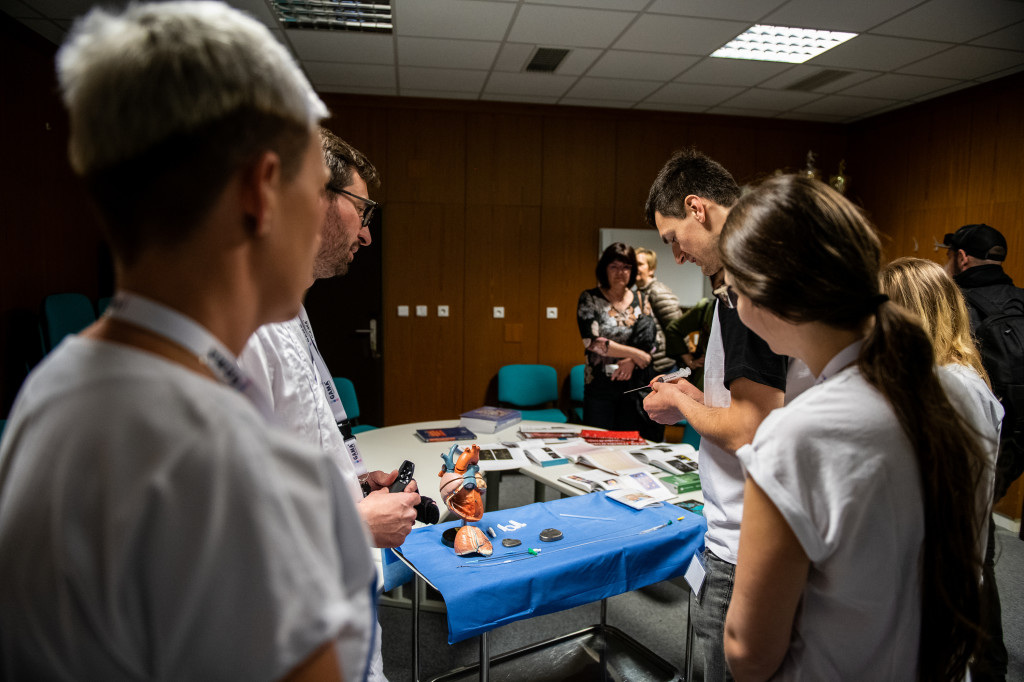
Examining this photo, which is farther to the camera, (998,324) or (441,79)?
(441,79)

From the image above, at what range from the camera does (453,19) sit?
12.3 feet

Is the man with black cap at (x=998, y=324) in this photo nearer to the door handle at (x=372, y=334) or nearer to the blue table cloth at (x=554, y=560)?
the blue table cloth at (x=554, y=560)

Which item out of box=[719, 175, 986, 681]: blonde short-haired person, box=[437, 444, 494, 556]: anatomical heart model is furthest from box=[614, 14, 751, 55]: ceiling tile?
box=[719, 175, 986, 681]: blonde short-haired person

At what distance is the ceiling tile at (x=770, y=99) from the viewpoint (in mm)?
5172

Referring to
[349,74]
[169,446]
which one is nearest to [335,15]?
[349,74]

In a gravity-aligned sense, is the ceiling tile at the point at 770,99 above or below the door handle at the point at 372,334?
above

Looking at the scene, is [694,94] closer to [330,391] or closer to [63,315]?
[330,391]

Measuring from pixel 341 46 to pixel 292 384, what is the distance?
3.80 metres

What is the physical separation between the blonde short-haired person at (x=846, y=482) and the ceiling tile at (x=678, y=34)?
10.9 feet

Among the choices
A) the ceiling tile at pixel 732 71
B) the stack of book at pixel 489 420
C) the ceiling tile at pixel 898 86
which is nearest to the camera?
the stack of book at pixel 489 420

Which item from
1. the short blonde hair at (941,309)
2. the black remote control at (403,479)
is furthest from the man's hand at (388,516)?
the short blonde hair at (941,309)

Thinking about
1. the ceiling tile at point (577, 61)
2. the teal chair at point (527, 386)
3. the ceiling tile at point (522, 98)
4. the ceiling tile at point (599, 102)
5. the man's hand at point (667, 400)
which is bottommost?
the teal chair at point (527, 386)

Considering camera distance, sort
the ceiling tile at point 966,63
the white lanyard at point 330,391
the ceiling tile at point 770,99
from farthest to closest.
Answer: the ceiling tile at point 770,99, the ceiling tile at point 966,63, the white lanyard at point 330,391

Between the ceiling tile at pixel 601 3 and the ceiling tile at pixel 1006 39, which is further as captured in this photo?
the ceiling tile at pixel 1006 39
